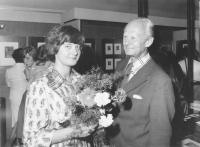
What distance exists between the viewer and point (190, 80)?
9.70 feet

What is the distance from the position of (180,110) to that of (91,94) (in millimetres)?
2100

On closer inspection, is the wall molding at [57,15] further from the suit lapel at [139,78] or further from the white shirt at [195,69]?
the suit lapel at [139,78]

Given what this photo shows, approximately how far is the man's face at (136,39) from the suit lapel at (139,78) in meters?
0.14

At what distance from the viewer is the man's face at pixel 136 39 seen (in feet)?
5.35

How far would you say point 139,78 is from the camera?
5.10 feet

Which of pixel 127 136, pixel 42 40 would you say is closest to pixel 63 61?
pixel 127 136

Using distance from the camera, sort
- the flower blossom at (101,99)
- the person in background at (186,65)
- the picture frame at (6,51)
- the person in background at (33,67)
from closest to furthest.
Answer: the flower blossom at (101,99)
the person in background at (33,67)
the person in background at (186,65)
the picture frame at (6,51)

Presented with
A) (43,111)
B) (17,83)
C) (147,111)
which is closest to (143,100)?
(147,111)

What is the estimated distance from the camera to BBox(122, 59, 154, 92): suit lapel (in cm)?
154

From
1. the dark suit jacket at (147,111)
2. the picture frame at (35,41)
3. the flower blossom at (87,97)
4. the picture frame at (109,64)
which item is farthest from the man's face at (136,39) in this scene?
the picture frame at (35,41)

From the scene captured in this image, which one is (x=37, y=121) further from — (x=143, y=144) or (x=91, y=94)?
(x=143, y=144)

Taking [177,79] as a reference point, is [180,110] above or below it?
below

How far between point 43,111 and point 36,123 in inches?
3.2

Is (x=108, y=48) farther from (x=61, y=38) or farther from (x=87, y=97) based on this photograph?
(x=87, y=97)
